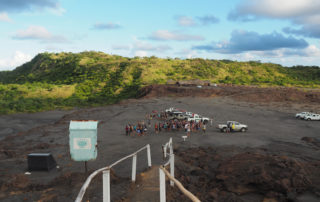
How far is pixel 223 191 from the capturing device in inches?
362

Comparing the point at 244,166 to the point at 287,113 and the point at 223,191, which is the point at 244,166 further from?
the point at 287,113

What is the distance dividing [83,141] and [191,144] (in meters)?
13.6

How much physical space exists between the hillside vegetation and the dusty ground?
2065cm

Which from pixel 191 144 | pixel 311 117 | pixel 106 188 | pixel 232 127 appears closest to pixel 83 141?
pixel 106 188

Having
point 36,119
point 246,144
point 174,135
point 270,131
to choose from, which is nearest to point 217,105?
point 270,131

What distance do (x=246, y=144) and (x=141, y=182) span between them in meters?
14.9

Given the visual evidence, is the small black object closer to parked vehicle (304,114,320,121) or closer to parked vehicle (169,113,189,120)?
parked vehicle (169,113,189,120)

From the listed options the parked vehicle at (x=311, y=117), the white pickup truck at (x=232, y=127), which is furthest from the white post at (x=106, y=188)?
the parked vehicle at (x=311, y=117)

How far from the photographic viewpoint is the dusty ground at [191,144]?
395 inches

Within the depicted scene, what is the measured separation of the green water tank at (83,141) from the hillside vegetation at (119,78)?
56475mm

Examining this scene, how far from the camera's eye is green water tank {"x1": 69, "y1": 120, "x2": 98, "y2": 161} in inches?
388

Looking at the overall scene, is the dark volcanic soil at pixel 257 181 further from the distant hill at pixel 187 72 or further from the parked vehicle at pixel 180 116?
the distant hill at pixel 187 72

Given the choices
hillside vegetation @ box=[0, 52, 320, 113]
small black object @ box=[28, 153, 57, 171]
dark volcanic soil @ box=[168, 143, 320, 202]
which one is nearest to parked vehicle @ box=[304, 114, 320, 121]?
dark volcanic soil @ box=[168, 143, 320, 202]

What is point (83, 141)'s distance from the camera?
9961 millimetres
